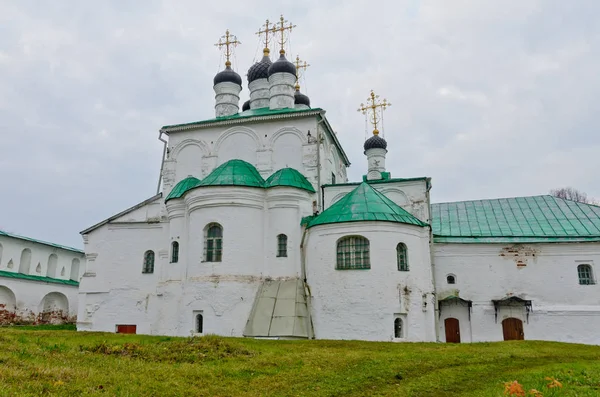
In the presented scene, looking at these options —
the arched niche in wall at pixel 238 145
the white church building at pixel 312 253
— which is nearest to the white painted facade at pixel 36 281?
the white church building at pixel 312 253

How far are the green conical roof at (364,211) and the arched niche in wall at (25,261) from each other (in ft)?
59.1

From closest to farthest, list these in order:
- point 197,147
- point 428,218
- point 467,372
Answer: point 467,372
point 428,218
point 197,147

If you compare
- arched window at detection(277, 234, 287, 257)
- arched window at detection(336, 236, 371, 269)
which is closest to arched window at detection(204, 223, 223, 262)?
arched window at detection(277, 234, 287, 257)

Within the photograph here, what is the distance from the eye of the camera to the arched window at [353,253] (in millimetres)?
15984

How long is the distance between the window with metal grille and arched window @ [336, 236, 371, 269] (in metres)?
8.36

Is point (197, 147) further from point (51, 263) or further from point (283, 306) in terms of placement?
point (51, 263)

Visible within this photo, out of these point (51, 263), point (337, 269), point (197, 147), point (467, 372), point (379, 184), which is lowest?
point (467, 372)

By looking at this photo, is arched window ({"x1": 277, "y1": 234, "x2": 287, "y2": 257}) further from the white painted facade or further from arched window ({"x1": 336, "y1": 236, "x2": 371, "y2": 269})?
the white painted facade

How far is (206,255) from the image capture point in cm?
1742

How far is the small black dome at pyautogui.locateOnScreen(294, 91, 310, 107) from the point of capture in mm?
28594

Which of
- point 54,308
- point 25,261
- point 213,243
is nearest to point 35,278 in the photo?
point 25,261

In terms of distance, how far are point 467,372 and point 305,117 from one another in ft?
42.5

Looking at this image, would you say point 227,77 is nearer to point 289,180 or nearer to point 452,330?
point 289,180

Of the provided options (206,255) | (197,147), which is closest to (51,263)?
(197,147)
